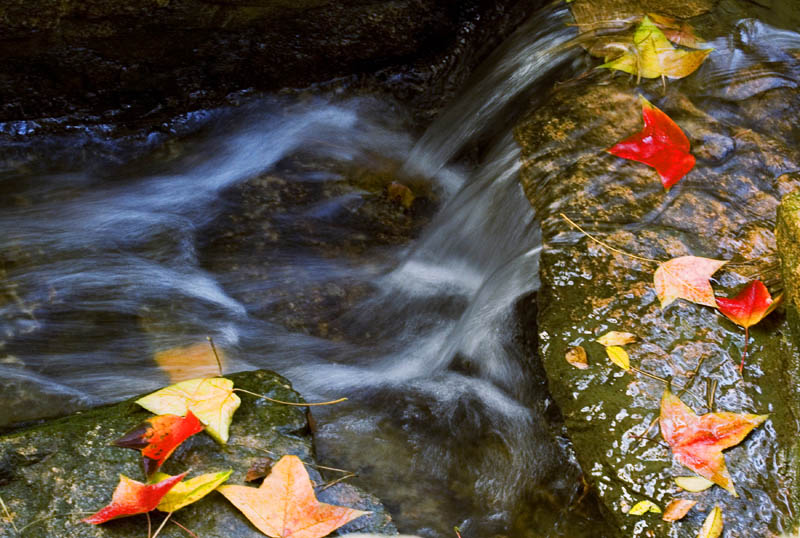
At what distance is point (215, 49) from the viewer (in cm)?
340

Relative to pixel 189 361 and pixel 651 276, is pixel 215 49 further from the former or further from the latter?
pixel 651 276

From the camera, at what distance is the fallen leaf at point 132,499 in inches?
63.5

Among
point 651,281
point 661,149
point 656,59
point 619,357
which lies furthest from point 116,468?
point 656,59

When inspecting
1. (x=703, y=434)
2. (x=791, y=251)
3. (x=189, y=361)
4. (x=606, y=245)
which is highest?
(x=791, y=251)

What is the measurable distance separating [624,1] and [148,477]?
9.85 feet

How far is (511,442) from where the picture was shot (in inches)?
87.2

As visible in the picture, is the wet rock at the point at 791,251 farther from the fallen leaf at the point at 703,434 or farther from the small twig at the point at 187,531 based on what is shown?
the small twig at the point at 187,531

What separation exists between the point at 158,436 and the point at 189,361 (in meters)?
0.72

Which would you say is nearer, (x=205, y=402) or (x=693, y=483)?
(x=693, y=483)

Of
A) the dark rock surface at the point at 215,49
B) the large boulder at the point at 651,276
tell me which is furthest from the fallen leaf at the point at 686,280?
the dark rock surface at the point at 215,49

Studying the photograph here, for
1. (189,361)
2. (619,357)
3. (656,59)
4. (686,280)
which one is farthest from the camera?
(656,59)

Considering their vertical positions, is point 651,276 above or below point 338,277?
above

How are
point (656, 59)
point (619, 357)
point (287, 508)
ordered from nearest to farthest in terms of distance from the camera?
point (287, 508)
point (619, 357)
point (656, 59)

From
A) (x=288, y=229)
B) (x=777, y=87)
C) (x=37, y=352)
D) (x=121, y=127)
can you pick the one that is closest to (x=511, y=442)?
(x=288, y=229)
